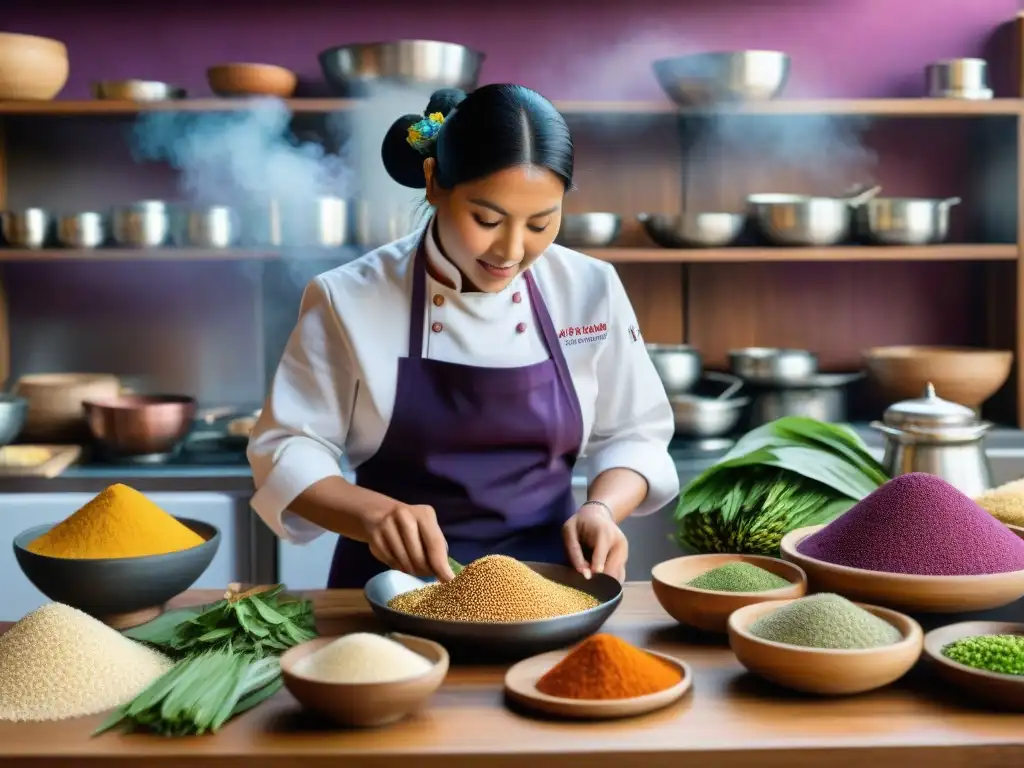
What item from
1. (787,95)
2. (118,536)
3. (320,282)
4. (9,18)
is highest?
(9,18)

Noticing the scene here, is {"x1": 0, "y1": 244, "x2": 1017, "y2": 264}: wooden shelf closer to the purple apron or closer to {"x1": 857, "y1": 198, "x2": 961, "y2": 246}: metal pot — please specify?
{"x1": 857, "y1": 198, "x2": 961, "y2": 246}: metal pot

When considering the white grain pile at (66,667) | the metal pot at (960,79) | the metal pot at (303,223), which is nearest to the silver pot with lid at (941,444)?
the white grain pile at (66,667)

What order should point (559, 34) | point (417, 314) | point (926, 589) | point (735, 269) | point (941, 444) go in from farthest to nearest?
point (735, 269) → point (559, 34) → point (941, 444) → point (417, 314) → point (926, 589)

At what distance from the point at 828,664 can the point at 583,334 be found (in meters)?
0.86

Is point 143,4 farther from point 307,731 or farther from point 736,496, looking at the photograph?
point 307,731

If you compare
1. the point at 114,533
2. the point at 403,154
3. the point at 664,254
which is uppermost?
the point at 403,154

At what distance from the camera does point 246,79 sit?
330 centimetres

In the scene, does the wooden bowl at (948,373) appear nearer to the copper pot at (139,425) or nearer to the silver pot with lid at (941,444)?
the silver pot with lid at (941,444)

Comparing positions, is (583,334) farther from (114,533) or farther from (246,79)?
(246,79)

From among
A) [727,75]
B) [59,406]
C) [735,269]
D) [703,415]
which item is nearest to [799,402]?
[703,415]

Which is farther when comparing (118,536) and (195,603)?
(195,603)

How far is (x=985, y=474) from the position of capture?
2189 mm

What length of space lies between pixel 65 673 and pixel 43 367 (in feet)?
8.95

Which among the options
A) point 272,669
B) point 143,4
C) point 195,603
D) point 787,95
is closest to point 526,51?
point 787,95
